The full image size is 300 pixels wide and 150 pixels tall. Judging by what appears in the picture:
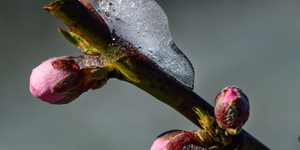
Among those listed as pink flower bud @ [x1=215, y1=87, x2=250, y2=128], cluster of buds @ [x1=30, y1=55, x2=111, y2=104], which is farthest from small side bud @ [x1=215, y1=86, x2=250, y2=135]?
cluster of buds @ [x1=30, y1=55, x2=111, y2=104]

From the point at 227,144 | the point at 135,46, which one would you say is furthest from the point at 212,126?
the point at 135,46

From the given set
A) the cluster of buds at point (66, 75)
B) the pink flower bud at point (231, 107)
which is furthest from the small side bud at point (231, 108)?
the cluster of buds at point (66, 75)

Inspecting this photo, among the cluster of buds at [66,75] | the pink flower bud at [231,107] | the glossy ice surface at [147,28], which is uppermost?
the glossy ice surface at [147,28]

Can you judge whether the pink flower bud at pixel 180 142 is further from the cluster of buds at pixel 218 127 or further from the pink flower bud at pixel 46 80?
the pink flower bud at pixel 46 80

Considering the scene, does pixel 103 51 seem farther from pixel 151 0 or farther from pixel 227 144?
pixel 227 144

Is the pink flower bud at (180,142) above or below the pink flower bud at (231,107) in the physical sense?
below

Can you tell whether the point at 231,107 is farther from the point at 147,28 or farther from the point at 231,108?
the point at 147,28

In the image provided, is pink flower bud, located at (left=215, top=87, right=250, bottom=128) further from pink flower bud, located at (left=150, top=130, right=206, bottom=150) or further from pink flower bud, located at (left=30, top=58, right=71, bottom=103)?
pink flower bud, located at (left=30, top=58, right=71, bottom=103)
